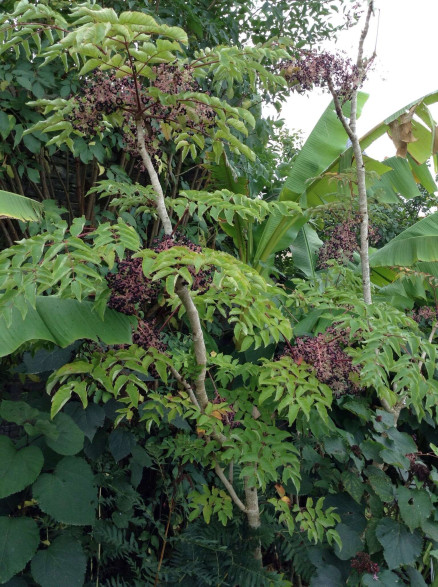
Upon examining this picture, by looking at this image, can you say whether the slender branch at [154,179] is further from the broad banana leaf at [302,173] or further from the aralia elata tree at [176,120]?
the broad banana leaf at [302,173]

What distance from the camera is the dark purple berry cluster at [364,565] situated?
6.75ft

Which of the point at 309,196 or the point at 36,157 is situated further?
the point at 309,196

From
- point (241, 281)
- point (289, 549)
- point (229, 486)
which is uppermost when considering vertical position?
point (241, 281)

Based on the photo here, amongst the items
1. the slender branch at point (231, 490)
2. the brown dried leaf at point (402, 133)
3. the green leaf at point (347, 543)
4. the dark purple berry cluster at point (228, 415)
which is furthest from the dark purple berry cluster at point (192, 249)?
the brown dried leaf at point (402, 133)

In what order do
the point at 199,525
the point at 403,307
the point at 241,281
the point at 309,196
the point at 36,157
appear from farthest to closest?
the point at 309,196 < the point at 403,307 < the point at 36,157 < the point at 199,525 < the point at 241,281

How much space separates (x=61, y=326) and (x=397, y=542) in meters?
1.65

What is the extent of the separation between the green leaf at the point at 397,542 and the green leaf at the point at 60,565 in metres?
1.23

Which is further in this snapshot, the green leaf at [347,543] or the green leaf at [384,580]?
the green leaf at [347,543]

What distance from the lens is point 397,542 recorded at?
6.87 feet

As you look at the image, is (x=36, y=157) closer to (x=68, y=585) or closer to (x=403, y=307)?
(x=68, y=585)

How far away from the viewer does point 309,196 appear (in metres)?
4.85

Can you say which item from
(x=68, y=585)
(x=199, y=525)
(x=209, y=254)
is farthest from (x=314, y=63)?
(x=68, y=585)

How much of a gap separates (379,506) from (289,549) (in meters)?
0.45

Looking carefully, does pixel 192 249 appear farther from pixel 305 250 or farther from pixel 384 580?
pixel 305 250
